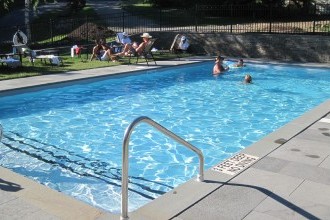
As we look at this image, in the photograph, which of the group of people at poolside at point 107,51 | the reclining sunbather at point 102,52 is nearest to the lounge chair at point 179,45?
the group of people at poolside at point 107,51

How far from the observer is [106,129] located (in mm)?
9312

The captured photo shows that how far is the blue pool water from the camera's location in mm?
6707

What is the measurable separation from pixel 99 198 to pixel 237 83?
32.3 feet

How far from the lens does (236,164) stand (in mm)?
5871

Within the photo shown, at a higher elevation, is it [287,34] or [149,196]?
[287,34]

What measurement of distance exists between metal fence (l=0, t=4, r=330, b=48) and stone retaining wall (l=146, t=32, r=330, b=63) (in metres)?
0.94

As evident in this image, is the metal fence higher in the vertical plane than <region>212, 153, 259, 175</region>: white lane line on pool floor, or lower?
higher

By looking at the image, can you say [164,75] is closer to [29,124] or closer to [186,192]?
[29,124]

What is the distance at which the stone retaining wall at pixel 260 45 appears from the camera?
1835 centimetres

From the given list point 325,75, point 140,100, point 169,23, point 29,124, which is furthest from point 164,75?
point 169,23

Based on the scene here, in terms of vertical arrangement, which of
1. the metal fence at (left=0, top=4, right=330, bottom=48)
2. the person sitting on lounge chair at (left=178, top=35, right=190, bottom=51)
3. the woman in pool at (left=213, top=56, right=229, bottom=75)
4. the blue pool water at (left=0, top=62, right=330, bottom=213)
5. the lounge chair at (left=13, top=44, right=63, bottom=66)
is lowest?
the blue pool water at (left=0, top=62, right=330, bottom=213)

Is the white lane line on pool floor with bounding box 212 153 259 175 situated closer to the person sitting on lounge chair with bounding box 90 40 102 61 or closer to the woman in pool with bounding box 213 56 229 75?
the woman in pool with bounding box 213 56 229 75

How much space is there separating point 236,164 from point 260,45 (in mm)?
14816

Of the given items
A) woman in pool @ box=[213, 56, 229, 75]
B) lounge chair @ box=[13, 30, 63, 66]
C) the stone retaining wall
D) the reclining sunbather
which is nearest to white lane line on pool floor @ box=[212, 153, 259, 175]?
woman in pool @ box=[213, 56, 229, 75]
